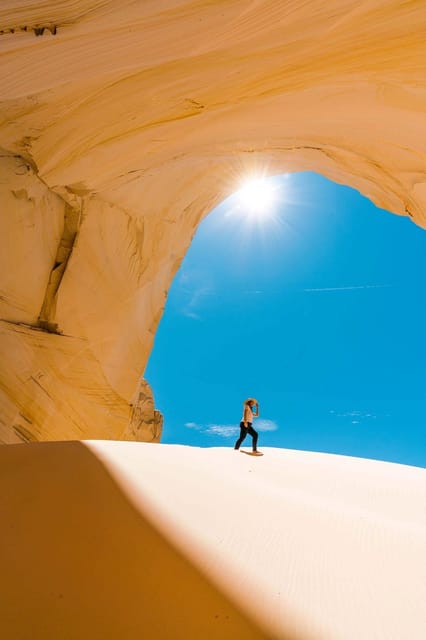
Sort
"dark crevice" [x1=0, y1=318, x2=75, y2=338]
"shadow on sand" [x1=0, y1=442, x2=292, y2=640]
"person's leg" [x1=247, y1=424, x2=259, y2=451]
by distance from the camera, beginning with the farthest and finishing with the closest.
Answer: "person's leg" [x1=247, y1=424, x2=259, y2=451], "dark crevice" [x1=0, y1=318, x2=75, y2=338], "shadow on sand" [x1=0, y1=442, x2=292, y2=640]

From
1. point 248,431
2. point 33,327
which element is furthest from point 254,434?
point 33,327

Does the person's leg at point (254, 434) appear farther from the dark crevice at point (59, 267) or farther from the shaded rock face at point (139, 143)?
the dark crevice at point (59, 267)

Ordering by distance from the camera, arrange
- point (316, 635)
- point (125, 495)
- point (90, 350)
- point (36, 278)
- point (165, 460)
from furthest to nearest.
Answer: point (90, 350) → point (36, 278) → point (165, 460) → point (125, 495) → point (316, 635)

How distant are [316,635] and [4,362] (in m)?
6.18

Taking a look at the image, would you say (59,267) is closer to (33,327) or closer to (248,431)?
(33,327)

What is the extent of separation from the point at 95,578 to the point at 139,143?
5.37 m

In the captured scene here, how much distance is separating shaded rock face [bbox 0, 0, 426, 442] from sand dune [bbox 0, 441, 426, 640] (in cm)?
374

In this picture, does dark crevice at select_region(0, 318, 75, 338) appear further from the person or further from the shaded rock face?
the person

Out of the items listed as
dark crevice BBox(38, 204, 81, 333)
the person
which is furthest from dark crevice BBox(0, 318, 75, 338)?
the person

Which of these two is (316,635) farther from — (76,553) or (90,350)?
(90,350)

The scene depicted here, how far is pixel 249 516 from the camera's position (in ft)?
7.07

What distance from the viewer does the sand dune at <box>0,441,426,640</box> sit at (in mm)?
1157

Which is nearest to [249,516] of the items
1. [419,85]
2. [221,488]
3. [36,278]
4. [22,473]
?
[221,488]

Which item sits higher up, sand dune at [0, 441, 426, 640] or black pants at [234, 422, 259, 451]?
black pants at [234, 422, 259, 451]
